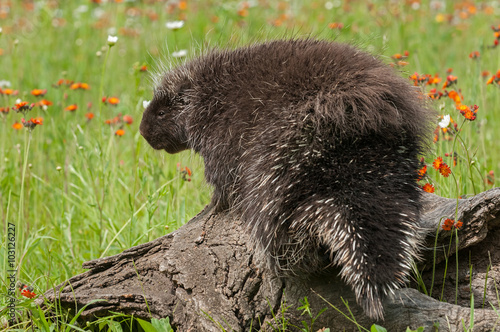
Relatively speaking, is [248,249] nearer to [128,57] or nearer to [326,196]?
[326,196]

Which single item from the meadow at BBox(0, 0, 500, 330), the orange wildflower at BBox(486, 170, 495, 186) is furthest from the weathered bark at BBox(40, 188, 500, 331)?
the orange wildflower at BBox(486, 170, 495, 186)

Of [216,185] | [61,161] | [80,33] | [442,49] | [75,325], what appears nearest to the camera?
[75,325]

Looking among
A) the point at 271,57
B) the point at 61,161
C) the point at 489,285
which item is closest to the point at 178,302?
the point at 271,57

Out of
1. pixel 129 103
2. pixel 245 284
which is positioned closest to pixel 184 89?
pixel 245 284

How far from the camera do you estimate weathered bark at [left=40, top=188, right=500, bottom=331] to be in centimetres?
329

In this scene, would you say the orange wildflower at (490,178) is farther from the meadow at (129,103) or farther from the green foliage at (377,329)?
the green foliage at (377,329)

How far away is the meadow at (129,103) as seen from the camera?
4.49 meters

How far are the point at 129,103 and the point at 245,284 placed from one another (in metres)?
4.56

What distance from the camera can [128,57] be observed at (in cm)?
1037

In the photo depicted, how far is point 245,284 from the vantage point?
3498 mm

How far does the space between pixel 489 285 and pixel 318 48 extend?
6.18 feet

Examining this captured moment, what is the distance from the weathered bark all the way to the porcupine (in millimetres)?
227

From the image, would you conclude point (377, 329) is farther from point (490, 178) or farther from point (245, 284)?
point (490, 178)

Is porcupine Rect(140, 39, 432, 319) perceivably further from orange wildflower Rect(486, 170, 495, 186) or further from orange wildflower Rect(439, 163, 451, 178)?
orange wildflower Rect(486, 170, 495, 186)
